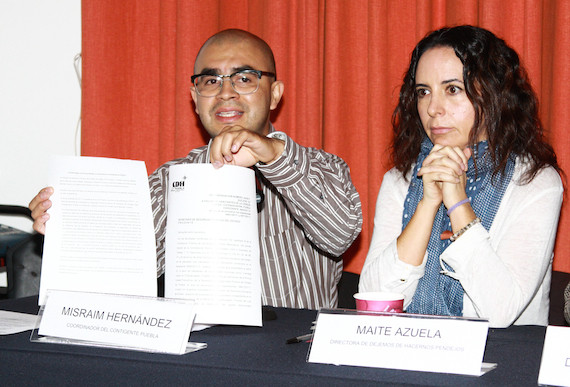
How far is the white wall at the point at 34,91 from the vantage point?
2691 millimetres

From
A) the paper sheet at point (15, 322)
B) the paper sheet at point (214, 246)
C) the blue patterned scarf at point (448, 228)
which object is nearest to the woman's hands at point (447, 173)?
the blue patterned scarf at point (448, 228)

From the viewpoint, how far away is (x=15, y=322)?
1056 mm

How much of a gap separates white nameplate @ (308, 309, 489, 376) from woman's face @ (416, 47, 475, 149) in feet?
2.74

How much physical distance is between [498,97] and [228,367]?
43.6 inches

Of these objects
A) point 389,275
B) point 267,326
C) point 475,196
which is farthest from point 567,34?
point 267,326

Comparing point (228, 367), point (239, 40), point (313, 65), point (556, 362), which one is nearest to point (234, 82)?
point (239, 40)

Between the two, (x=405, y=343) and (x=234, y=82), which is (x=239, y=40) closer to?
(x=234, y=82)

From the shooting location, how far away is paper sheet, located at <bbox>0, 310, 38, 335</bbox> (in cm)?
99

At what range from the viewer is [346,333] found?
0.79 m

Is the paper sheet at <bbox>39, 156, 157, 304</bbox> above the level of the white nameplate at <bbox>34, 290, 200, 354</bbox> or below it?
above

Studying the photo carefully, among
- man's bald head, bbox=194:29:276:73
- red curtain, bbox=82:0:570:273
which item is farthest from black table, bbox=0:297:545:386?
red curtain, bbox=82:0:570:273

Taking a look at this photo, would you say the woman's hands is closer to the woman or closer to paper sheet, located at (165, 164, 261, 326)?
the woman

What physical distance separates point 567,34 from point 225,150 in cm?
143

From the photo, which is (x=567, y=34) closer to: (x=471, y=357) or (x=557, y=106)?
(x=557, y=106)
